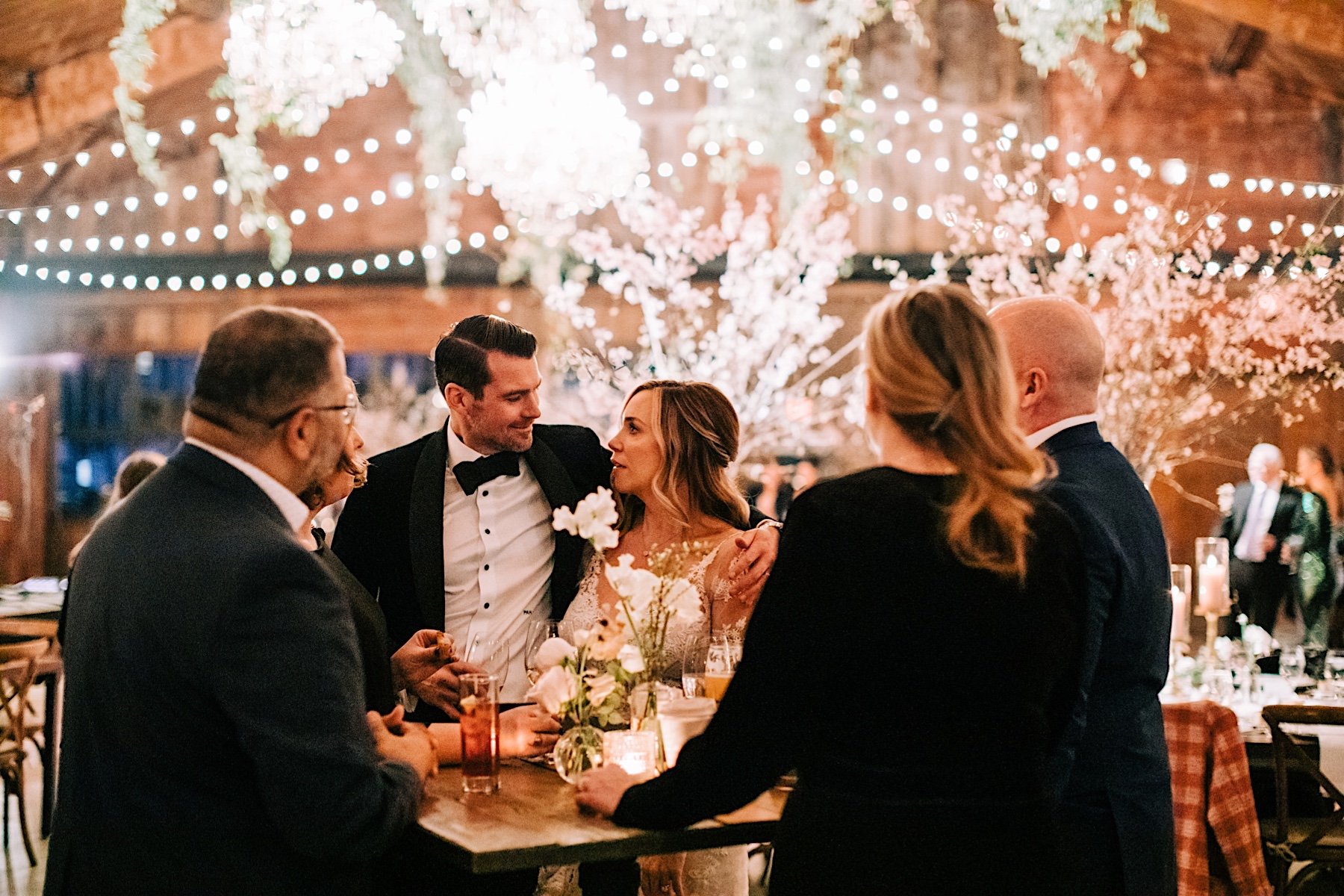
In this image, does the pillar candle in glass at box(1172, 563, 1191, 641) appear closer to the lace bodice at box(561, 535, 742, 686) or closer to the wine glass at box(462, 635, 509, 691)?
the lace bodice at box(561, 535, 742, 686)

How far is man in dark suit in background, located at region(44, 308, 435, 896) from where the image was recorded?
1728 mm

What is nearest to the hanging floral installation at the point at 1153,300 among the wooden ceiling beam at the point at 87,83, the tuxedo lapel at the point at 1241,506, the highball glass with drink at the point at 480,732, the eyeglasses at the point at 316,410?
the tuxedo lapel at the point at 1241,506

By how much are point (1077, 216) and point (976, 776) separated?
9472mm

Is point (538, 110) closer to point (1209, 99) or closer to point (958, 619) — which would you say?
point (958, 619)

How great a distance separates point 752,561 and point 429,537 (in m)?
0.90

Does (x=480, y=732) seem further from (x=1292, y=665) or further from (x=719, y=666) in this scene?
(x=1292, y=665)

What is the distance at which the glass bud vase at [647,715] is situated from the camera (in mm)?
2395

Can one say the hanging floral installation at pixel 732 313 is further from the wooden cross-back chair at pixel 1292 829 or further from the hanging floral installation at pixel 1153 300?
the wooden cross-back chair at pixel 1292 829

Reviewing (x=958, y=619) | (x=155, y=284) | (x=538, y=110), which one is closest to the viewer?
(x=958, y=619)

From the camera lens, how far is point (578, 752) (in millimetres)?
2395

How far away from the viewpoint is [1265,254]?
1040 cm

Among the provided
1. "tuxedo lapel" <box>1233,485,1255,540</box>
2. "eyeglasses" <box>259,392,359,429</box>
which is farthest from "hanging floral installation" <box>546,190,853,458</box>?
"eyeglasses" <box>259,392,359,429</box>

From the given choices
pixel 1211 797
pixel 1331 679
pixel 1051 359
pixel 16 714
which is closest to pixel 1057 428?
pixel 1051 359

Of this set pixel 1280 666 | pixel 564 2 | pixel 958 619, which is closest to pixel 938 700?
pixel 958 619
